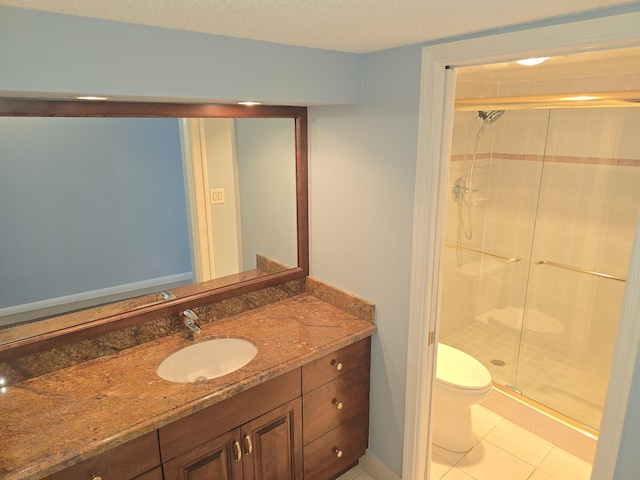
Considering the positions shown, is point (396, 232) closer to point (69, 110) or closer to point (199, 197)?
point (199, 197)

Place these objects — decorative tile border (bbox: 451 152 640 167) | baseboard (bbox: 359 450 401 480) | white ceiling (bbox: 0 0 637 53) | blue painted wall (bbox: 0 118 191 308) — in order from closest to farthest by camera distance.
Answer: white ceiling (bbox: 0 0 637 53)
blue painted wall (bbox: 0 118 191 308)
baseboard (bbox: 359 450 401 480)
decorative tile border (bbox: 451 152 640 167)

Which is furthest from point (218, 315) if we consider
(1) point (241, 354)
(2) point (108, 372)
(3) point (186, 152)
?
(3) point (186, 152)

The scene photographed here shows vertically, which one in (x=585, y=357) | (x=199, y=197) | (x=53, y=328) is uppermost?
(x=199, y=197)

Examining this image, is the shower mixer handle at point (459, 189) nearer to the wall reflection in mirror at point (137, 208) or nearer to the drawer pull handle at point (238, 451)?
the wall reflection in mirror at point (137, 208)

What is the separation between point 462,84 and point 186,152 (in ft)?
5.34

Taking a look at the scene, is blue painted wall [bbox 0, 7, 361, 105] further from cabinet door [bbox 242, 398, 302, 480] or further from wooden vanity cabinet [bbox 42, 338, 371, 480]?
cabinet door [bbox 242, 398, 302, 480]

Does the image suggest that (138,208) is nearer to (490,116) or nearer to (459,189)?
(459,189)

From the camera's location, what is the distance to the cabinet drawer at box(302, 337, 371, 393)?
1.81 meters

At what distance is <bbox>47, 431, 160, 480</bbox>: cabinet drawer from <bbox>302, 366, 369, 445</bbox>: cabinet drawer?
2.08ft

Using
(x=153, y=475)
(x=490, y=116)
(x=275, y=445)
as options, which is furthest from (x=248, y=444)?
(x=490, y=116)

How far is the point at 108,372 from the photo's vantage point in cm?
162

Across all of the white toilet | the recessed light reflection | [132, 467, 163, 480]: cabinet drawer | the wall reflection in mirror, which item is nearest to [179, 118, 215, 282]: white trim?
the wall reflection in mirror

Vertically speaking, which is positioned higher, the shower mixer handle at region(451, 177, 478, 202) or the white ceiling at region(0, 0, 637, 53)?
the white ceiling at region(0, 0, 637, 53)

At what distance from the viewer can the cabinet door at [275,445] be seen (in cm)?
168
